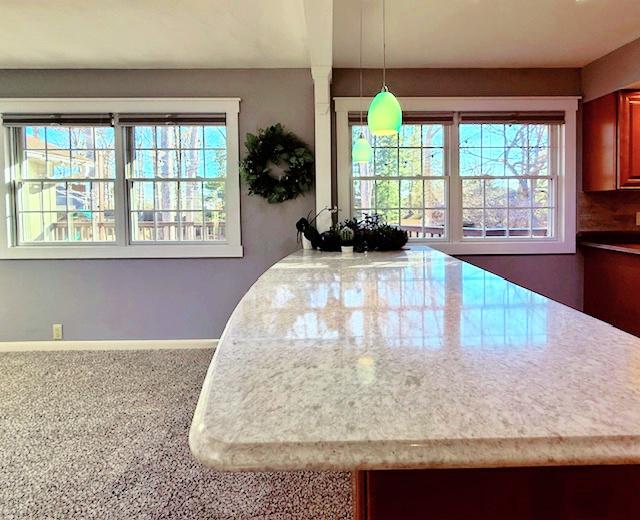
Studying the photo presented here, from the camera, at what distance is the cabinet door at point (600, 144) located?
3.84 metres

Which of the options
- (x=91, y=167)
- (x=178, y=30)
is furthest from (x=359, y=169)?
(x=91, y=167)

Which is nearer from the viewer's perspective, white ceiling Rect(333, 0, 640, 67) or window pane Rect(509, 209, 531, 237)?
white ceiling Rect(333, 0, 640, 67)

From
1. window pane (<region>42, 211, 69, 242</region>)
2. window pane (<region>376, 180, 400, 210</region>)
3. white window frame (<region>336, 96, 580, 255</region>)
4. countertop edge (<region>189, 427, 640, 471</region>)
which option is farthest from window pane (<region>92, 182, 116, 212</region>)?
countertop edge (<region>189, 427, 640, 471</region>)

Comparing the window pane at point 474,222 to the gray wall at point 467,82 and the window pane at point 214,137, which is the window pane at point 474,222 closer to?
the gray wall at point 467,82

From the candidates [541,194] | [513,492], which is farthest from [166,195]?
[513,492]

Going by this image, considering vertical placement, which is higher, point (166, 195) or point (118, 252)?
point (166, 195)

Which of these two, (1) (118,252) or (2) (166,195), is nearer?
(1) (118,252)

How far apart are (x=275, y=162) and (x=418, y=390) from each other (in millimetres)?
3507

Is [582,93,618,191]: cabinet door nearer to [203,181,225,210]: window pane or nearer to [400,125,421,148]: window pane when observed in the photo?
[400,125,421,148]: window pane

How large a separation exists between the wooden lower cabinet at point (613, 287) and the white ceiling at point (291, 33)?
67.5 inches

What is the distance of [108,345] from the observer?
4.20 m

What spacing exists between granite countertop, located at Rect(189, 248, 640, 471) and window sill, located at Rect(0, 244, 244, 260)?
2.87m

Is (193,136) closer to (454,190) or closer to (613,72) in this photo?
(454,190)

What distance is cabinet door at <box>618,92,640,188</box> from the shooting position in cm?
376
